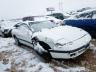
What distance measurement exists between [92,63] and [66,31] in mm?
1483

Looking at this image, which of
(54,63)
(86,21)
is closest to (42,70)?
(54,63)

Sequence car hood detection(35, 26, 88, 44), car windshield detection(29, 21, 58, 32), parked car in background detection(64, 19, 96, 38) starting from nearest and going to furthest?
car hood detection(35, 26, 88, 44), car windshield detection(29, 21, 58, 32), parked car in background detection(64, 19, 96, 38)

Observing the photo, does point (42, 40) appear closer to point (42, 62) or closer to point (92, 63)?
point (42, 62)

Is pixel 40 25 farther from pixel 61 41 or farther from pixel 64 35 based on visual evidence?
pixel 61 41

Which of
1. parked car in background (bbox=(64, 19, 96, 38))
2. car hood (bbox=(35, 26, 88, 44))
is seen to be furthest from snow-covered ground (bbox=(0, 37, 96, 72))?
parked car in background (bbox=(64, 19, 96, 38))

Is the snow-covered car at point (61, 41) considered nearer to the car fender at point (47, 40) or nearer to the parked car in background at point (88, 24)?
the car fender at point (47, 40)

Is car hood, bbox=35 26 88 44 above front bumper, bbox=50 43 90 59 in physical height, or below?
above

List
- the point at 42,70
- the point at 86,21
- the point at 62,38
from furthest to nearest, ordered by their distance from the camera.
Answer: the point at 86,21
the point at 62,38
the point at 42,70

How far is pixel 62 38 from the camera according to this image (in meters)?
5.68

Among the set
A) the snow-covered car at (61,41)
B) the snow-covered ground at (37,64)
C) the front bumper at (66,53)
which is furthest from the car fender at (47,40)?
the snow-covered ground at (37,64)

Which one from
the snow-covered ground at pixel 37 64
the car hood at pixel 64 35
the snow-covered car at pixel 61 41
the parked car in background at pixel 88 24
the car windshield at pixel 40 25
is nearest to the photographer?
the snow-covered ground at pixel 37 64

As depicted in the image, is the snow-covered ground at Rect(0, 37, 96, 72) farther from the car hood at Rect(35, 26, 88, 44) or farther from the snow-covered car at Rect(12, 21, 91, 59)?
the car hood at Rect(35, 26, 88, 44)


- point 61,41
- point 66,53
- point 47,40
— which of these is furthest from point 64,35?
point 66,53

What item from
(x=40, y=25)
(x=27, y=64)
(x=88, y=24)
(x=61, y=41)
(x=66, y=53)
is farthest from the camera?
(x=88, y=24)
